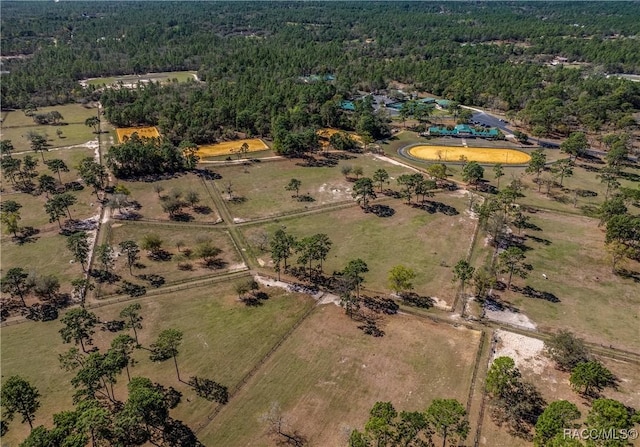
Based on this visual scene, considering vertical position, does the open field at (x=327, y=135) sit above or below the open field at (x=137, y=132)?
above

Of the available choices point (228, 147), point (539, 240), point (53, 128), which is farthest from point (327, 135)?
point (53, 128)

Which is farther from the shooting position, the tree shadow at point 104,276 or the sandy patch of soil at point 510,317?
the tree shadow at point 104,276

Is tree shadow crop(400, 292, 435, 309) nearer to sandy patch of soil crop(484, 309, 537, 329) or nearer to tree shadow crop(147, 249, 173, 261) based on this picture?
sandy patch of soil crop(484, 309, 537, 329)

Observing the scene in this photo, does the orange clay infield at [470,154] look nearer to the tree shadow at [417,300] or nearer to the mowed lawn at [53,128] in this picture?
the tree shadow at [417,300]

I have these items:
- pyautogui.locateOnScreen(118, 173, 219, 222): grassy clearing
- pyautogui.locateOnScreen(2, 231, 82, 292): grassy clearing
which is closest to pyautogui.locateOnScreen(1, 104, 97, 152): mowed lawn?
pyautogui.locateOnScreen(118, 173, 219, 222): grassy clearing

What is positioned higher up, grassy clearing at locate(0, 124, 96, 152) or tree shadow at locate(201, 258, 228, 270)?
tree shadow at locate(201, 258, 228, 270)

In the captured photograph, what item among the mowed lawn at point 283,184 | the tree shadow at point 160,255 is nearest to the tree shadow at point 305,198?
the mowed lawn at point 283,184
